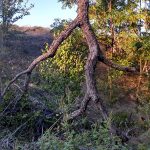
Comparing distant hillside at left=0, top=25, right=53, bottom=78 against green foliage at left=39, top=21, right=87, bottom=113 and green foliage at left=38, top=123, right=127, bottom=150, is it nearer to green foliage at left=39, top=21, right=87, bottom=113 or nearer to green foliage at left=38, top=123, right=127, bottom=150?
green foliage at left=39, top=21, right=87, bottom=113

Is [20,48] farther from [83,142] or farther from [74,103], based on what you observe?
[83,142]

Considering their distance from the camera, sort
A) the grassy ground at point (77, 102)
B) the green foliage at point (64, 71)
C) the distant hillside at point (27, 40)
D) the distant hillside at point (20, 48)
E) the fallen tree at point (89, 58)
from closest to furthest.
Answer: the grassy ground at point (77, 102) → the fallen tree at point (89, 58) → the green foliage at point (64, 71) → the distant hillside at point (20, 48) → the distant hillside at point (27, 40)

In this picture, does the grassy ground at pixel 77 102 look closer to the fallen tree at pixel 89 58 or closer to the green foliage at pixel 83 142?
the green foliage at pixel 83 142

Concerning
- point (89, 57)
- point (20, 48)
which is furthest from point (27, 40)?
point (89, 57)

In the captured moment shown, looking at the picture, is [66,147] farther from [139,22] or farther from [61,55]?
[139,22]

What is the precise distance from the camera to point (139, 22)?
2238 cm

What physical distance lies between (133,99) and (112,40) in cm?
296

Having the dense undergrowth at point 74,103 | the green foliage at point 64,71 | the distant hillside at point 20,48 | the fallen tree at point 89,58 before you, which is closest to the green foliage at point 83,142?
the dense undergrowth at point 74,103

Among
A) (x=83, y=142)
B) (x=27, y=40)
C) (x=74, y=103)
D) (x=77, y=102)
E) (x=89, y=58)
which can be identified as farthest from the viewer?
(x=27, y=40)

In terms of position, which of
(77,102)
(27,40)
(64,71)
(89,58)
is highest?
(89,58)

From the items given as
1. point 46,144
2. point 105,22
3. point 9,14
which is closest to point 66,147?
point 46,144

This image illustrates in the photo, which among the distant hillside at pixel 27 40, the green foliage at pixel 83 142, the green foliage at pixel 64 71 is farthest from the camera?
the distant hillside at pixel 27 40

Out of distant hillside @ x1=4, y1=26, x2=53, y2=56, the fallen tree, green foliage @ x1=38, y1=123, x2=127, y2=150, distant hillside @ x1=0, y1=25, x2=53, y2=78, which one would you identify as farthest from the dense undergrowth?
distant hillside @ x1=4, y1=26, x2=53, y2=56

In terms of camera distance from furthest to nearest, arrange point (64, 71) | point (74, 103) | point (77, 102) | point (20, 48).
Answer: point (20, 48), point (64, 71), point (77, 102), point (74, 103)
